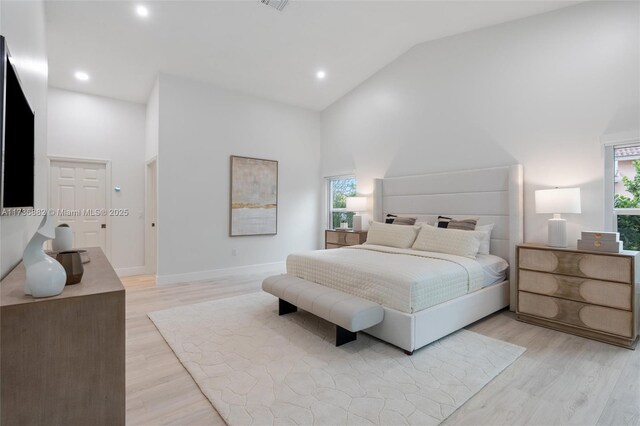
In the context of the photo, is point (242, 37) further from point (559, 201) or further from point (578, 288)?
point (578, 288)

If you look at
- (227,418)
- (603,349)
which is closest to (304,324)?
(227,418)

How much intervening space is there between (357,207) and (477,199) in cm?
190

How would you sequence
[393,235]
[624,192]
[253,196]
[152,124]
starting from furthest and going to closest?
1. [253,196]
2. [152,124]
3. [393,235]
4. [624,192]

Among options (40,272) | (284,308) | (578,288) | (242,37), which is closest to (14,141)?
(40,272)

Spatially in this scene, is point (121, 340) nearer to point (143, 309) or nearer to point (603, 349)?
point (143, 309)

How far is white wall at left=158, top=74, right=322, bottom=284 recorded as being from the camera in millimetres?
4684

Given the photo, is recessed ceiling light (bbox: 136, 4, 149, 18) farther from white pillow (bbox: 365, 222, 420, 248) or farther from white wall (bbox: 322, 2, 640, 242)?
white pillow (bbox: 365, 222, 420, 248)

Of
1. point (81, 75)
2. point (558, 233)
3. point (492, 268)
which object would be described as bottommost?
point (492, 268)

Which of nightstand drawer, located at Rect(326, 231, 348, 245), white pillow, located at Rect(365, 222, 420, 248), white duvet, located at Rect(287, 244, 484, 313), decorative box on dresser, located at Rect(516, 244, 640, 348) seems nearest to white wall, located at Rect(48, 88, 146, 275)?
nightstand drawer, located at Rect(326, 231, 348, 245)

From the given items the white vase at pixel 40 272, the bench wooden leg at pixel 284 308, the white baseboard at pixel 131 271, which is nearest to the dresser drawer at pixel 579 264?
the bench wooden leg at pixel 284 308

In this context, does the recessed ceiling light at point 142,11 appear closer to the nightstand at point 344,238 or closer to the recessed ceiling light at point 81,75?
the recessed ceiling light at point 81,75

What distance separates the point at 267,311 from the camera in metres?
3.48

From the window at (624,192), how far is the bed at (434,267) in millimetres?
754

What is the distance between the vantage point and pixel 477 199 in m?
3.94
